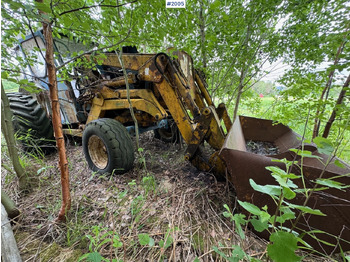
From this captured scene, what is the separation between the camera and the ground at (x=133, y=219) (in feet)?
3.81

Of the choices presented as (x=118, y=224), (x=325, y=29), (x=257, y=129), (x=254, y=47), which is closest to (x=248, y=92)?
(x=254, y=47)

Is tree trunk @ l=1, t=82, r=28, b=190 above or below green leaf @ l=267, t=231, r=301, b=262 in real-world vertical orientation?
above

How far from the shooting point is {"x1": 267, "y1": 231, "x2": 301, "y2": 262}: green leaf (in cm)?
56

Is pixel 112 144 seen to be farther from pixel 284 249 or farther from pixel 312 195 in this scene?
pixel 312 195

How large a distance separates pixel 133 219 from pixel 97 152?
4.16 ft

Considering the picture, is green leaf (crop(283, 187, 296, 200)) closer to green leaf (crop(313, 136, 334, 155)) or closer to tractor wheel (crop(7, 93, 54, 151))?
green leaf (crop(313, 136, 334, 155))

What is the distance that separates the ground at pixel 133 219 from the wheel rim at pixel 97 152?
0.18m

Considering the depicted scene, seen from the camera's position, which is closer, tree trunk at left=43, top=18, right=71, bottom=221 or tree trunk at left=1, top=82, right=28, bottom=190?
tree trunk at left=43, top=18, right=71, bottom=221

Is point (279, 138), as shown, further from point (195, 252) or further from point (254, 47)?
point (195, 252)

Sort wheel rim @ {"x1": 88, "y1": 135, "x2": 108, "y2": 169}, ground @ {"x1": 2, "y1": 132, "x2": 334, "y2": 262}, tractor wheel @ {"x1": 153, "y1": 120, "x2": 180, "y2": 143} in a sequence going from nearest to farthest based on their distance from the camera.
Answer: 1. ground @ {"x1": 2, "y1": 132, "x2": 334, "y2": 262}
2. wheel rim @ {"x1": 88, "y1": 135, "x2": 108, "y2": 169}
3. tractor wheel @ {"x1": 153, "y1": 120, "x2": 180, "y2": 143}

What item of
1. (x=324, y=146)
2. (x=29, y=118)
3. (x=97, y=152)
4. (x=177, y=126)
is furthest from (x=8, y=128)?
(x=324, y=146)

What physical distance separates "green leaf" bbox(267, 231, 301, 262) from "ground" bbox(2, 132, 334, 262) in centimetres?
35

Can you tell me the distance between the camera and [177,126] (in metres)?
2.09

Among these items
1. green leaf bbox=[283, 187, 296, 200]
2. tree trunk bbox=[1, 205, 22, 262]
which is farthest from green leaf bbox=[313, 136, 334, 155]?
tree trunk bbox=[1, 205, 22, 262]
